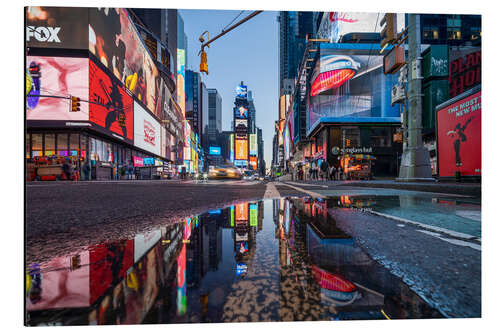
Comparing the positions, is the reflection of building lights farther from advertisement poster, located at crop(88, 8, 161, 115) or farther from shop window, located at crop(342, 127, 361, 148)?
advertisement poster, located at crop(88, 8, 161, 115)

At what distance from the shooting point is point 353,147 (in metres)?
25.8

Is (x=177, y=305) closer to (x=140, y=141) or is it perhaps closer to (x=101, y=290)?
(x=101, y=290)

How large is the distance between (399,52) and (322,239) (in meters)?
9.06

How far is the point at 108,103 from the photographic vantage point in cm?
2802

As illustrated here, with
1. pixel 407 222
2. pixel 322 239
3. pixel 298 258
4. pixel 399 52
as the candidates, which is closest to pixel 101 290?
pixel 298 258

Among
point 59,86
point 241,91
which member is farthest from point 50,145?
point 241,91

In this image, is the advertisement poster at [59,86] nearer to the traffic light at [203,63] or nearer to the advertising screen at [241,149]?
the traffic light at [203,63]

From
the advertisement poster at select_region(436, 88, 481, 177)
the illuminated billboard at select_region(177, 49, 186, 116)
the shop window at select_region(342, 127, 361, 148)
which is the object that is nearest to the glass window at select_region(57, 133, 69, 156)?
the shop window at select_region(342, 127, 361, 148)

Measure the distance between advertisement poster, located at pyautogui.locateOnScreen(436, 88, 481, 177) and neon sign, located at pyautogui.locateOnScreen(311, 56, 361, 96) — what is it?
22947 millimetres

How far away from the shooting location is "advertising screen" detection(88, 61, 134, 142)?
24.9 meters

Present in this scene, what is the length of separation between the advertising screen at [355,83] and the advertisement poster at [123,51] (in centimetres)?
2790

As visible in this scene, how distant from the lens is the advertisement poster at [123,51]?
2656 cm

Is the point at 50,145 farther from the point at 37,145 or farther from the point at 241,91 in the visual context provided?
the point at 241,91

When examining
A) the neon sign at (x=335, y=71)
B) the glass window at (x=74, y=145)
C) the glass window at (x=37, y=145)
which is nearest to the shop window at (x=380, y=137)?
the neon sign at (x=335, y=71)
